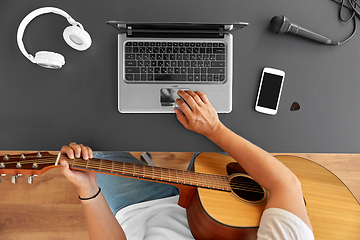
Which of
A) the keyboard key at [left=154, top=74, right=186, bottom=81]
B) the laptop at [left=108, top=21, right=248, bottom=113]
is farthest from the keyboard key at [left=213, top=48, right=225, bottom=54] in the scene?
the keyboard key at [left=154, top=74, right=186, bottom=81]

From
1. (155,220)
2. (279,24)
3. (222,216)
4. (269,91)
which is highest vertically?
(279,24)

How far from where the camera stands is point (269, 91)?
→ 31.9 inches

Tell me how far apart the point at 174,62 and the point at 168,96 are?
13 centimetres

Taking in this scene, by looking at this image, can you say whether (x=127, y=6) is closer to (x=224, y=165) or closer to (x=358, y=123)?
(x=224, y=165)

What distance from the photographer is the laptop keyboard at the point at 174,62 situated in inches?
30.2

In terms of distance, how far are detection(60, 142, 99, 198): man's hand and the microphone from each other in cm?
86

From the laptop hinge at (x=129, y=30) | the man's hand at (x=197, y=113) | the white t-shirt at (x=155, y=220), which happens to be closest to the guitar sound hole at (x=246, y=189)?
the white t-shirt at (x=155, y=220)

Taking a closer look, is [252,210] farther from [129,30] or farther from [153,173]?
[129,30]

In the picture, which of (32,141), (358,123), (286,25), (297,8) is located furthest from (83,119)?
(358,123)

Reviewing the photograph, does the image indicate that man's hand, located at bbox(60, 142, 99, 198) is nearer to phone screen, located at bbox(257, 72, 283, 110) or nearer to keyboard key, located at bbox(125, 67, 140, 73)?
keyboard key, located at bbox(125, 67, 140, 73)

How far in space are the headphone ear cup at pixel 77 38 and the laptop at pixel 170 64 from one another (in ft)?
0.37

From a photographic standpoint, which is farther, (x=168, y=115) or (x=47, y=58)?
(x=168, y=115)

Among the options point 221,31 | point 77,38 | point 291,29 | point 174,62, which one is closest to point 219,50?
point 221,31

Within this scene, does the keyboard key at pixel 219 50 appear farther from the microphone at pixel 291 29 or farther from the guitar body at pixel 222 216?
the guitar body at pixel 222 216
